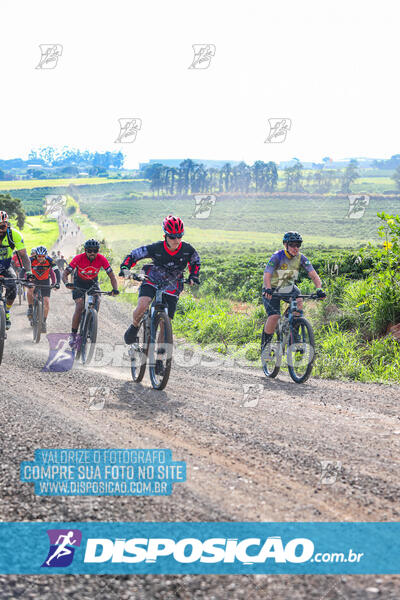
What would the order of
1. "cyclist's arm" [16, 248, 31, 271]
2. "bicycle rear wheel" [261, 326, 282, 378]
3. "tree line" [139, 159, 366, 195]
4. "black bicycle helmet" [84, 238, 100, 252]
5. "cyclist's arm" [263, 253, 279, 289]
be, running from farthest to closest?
"tree line" [139, 159, 366, 195]
"black bicycle helmet" [84, 238, 100, 252]
"cyclist's arm" [16, 248, 31, 271]
"bicycle rear wheel" [261, 326, 282, 378]
"cyclist's arm" [263, 253, 279, 289]

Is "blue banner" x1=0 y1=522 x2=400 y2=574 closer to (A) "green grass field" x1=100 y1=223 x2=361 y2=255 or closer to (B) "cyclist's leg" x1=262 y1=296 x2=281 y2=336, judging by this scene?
(B) "cyclist's leg" x1=262 y1=296 x2=281 y2=336

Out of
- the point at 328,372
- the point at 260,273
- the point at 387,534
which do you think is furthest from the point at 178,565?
the point at 260,273

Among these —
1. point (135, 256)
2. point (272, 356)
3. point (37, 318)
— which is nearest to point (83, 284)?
point (135, 256)

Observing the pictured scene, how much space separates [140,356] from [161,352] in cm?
67

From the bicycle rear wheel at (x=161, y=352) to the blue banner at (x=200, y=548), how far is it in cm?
382

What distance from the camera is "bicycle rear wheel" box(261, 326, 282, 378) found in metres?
8.74

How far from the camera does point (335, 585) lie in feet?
9.39

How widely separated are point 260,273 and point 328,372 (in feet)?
43.7

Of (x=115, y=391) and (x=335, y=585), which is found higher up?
(x=335, y=585)

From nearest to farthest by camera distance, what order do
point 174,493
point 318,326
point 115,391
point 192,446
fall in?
point 174,493 → point 192,446 → point 115,391 → point 318,326

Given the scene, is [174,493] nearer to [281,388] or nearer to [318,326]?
[281,388]
